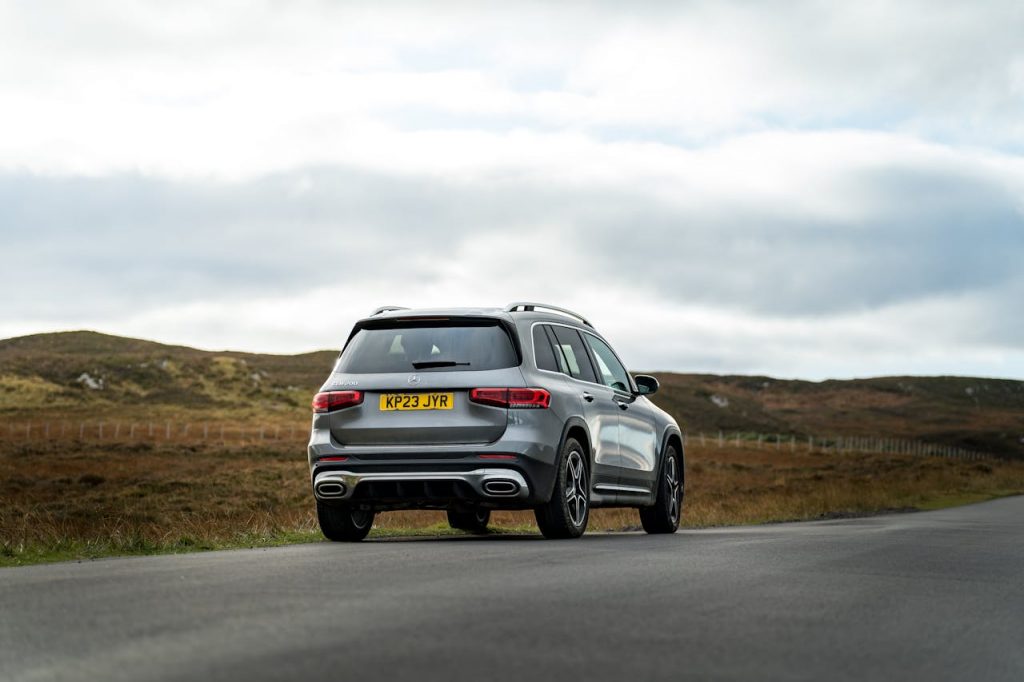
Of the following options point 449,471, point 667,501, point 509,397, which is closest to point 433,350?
point 509,397

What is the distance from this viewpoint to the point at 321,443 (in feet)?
41.7

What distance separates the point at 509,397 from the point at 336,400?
157 cm

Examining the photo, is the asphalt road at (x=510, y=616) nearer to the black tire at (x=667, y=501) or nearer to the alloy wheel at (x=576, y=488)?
the alloy wheel at (x=576, y=488)

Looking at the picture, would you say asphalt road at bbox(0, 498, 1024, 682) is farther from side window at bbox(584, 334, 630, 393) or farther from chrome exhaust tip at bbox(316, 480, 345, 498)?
side window at bbox(584, 334, 630, 393)

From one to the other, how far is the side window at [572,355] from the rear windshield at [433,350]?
1.03 metres

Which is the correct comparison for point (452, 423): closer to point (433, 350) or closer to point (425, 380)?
point (425, 380)

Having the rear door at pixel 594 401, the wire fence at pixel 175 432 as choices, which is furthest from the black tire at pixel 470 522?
the wire fence at pixel 175 432

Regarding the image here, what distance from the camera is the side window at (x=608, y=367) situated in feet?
48.3

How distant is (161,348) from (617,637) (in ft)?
645

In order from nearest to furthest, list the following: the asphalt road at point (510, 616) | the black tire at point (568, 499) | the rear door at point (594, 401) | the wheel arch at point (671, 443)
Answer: the asphalt road at point (510, 616) < the black tire at point (568, 499) < the rear door at point (594, 401) < the wheel arch at point (671, 443)

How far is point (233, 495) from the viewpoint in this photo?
120 feet

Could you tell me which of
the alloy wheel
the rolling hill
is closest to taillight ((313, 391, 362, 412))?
the alloy wheel

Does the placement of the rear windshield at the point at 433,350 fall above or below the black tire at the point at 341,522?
above

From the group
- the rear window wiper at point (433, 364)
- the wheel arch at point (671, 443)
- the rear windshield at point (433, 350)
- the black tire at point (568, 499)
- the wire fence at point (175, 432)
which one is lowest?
the wire fence at point (175, 432)
